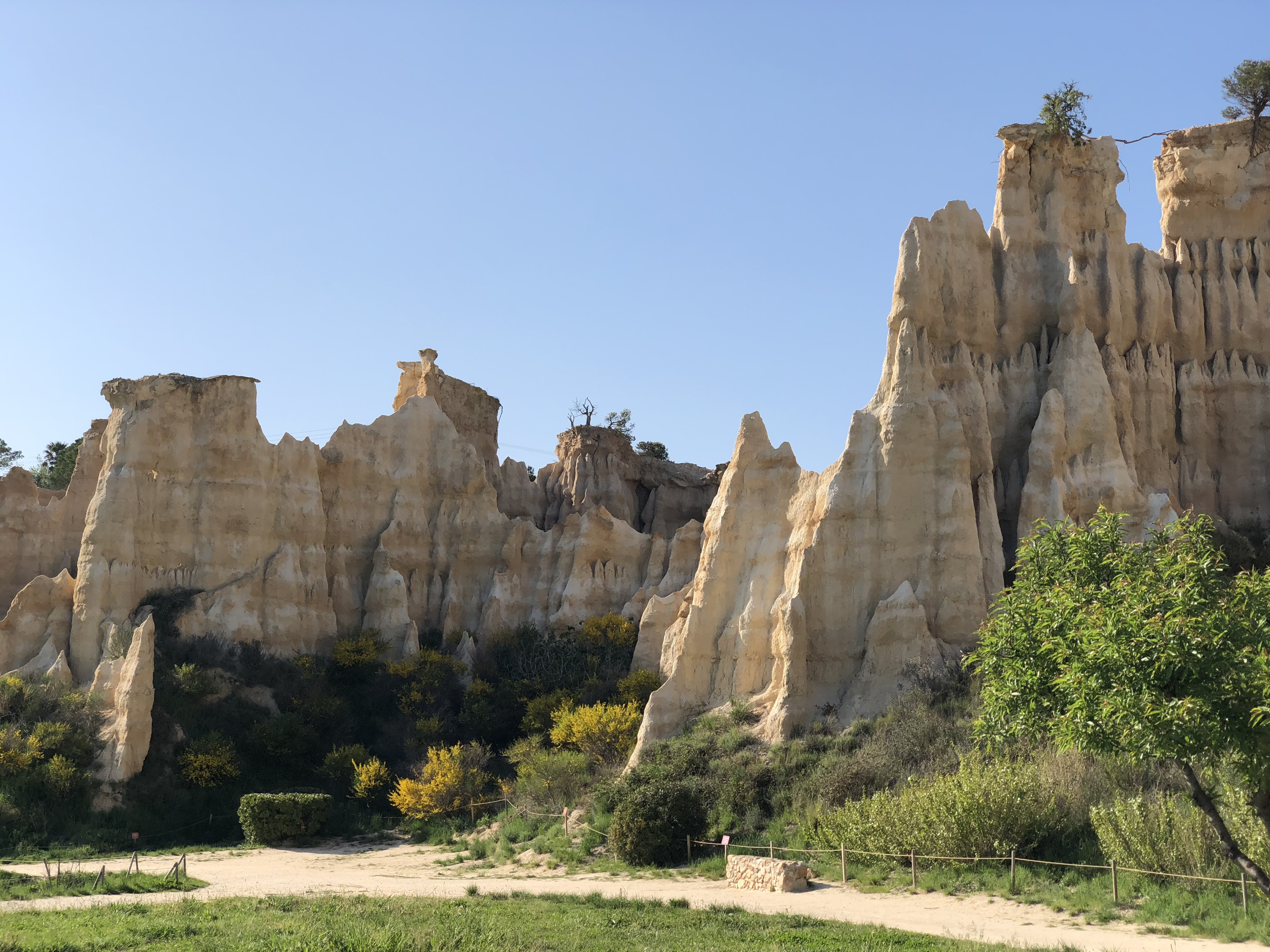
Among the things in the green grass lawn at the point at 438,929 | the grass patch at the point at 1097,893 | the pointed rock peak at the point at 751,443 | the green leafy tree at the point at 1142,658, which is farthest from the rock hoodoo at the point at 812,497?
the green leafy tree at the point at 1142,658

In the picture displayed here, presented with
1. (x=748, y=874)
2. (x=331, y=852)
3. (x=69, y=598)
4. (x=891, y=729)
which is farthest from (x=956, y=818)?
(x=69, y=598)

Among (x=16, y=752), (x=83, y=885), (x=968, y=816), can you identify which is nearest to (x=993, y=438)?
(x=968, y=816)

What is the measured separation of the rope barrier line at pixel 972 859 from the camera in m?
18.6

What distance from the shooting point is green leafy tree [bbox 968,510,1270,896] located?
589 inches

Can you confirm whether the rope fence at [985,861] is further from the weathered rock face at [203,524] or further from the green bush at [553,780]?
the weathered rock face at [203,524]

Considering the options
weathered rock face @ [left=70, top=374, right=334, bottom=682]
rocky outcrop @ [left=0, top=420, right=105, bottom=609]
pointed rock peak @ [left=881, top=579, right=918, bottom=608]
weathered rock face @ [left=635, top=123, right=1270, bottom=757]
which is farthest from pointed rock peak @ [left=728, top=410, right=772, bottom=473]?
rocky outcrop @ [left=0, top=420, right=105, bottom=609]

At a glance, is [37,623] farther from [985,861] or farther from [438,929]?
[985,861]

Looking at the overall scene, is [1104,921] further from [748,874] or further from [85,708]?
[85,708]

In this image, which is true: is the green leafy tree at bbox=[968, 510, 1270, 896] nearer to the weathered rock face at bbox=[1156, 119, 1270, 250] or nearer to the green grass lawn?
the green grass lawn

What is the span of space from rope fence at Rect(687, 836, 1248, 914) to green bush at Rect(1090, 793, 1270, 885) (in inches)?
7.7

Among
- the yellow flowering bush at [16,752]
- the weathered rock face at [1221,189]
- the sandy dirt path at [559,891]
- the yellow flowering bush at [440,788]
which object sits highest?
the weathered rock face at [1221,189]

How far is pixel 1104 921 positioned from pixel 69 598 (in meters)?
32.6

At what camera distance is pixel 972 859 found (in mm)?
21750

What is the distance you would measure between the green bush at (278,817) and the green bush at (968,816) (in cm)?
1533
